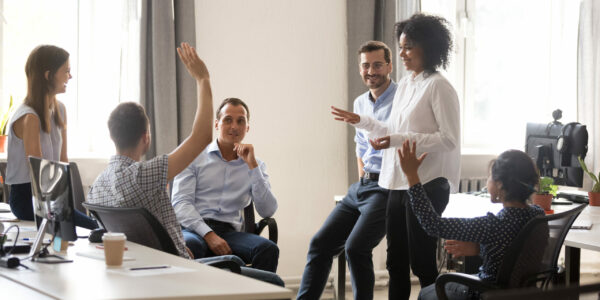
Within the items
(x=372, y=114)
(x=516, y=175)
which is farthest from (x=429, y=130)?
(x=372, y=114)

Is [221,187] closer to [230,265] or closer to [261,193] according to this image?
[261,193]

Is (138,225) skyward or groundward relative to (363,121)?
groundward

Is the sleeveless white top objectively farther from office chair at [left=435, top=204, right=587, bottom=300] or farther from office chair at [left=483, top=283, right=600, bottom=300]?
office chair at [left=483, top=283, right=600, bottom=300]

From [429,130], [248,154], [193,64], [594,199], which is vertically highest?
[193,64]

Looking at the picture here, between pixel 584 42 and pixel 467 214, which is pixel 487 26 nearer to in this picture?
pixel 584 42

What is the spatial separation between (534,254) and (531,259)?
19 millimetres

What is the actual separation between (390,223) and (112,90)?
243 cm

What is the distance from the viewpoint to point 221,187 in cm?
357

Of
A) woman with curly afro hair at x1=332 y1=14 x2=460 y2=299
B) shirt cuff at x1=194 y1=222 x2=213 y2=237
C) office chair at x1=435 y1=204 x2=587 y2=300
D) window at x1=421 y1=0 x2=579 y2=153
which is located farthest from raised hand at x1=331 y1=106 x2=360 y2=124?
window at x1=421 y1=0 x2=579 y2=153

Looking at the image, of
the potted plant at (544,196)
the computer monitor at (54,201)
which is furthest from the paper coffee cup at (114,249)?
the potted plant at (544,196)

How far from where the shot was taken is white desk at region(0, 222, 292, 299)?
1.68m

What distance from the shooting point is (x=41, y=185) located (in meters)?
2.21

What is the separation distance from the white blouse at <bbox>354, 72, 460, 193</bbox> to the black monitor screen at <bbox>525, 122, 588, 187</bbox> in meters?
1.47

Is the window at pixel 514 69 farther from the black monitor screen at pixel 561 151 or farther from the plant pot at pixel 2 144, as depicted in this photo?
the plant pot at pixel 2 144
